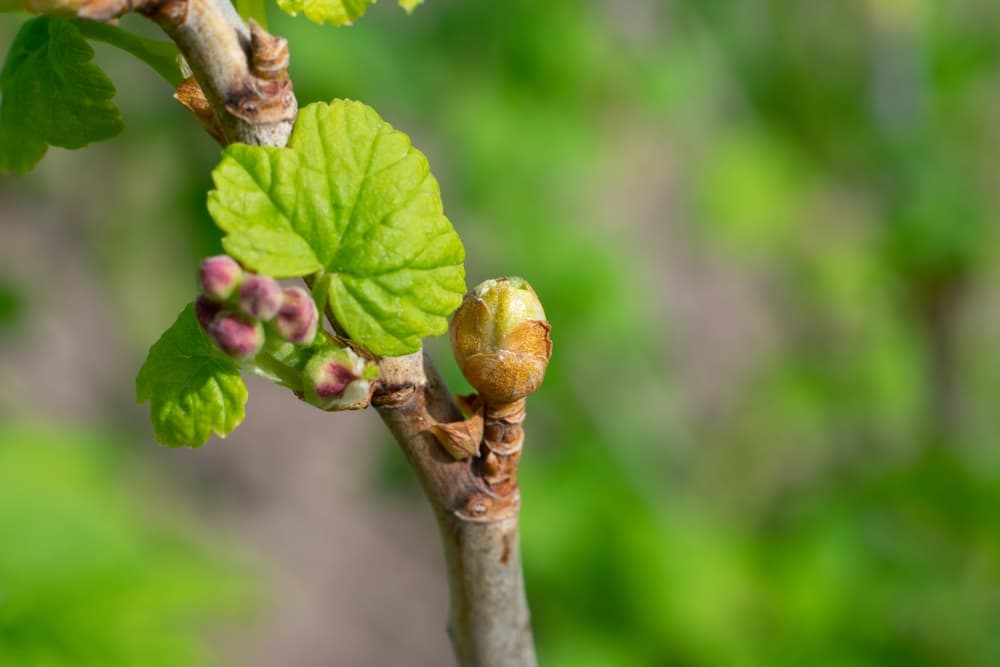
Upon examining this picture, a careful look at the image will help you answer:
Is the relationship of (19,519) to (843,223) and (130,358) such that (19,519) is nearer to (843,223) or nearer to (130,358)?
(130,358)

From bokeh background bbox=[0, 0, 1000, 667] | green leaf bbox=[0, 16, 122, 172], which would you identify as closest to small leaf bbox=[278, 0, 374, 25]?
green leaf bbox=[0, 16, 122, 172]

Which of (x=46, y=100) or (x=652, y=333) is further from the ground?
(x=46, y=100)

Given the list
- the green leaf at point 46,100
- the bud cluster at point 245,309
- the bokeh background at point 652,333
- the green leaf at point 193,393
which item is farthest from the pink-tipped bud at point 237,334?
the bokeh background at point 652,333

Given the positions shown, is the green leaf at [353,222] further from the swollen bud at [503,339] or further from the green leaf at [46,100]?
the green leaf at [46,100]

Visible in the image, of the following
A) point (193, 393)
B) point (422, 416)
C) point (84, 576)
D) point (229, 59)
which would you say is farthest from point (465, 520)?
point (84, 576)

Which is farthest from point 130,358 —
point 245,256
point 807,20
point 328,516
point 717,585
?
point 245,256

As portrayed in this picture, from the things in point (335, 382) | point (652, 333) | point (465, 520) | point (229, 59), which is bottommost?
point (652, 333)

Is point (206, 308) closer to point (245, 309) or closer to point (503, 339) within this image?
point (245, 309)

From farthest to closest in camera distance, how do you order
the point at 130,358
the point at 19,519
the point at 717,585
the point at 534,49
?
the point at 130,358
the point at 534,49
the point at 717,585
the point at 19,519
